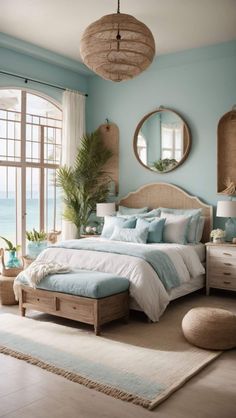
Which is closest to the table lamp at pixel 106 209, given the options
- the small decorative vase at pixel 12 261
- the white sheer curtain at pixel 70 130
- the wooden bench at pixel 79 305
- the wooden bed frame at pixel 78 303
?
the white sheer curtain at pixel 70 130

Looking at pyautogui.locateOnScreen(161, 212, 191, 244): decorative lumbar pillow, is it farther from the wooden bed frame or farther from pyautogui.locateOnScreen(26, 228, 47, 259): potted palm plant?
pyautogui.locateOnScreen(26, 228, 47, 259): potted palm plant

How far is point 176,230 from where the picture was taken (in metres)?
5.57

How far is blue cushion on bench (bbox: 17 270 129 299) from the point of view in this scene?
3.99 m


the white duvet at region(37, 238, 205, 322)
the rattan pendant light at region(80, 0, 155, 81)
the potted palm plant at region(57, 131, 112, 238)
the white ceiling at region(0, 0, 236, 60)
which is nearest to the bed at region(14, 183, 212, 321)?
the white duvet at region(37, 238, 205, 322)

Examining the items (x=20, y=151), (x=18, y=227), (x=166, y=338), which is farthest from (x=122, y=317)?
(x=20, y=151)

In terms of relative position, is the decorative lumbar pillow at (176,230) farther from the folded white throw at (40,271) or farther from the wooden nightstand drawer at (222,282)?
the folded white throw at (40,271)

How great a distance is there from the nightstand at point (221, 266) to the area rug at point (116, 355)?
4.66 ft

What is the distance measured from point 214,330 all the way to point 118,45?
8.15 ft

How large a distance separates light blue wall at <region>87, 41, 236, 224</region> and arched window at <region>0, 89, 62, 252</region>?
3.35 ft

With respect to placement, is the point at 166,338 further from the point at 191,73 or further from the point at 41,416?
the point at 191,73

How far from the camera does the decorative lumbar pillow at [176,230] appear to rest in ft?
18.2

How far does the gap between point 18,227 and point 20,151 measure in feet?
3.51

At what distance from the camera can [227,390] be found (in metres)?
2.93

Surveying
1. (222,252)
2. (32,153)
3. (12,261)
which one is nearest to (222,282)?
(222,252)
